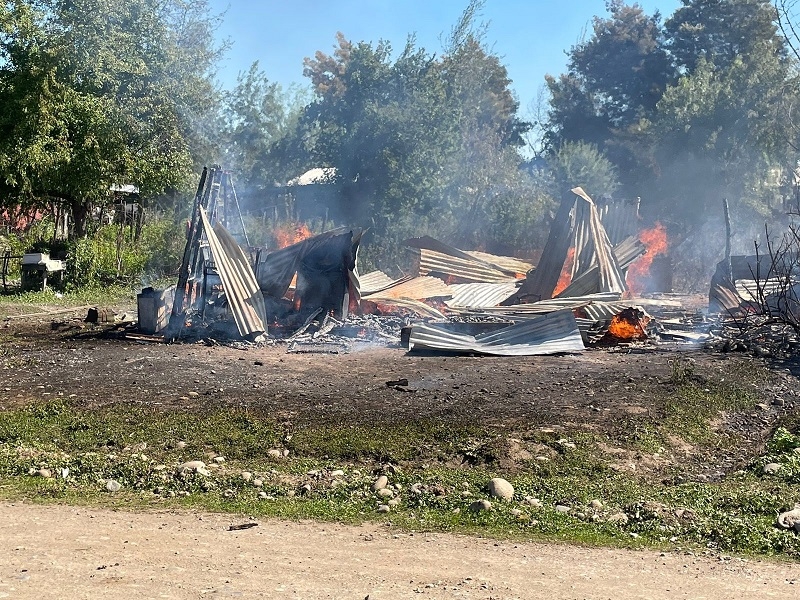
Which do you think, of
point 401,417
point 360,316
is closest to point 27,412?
point 401,417

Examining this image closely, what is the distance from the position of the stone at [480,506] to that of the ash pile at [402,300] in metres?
5.72

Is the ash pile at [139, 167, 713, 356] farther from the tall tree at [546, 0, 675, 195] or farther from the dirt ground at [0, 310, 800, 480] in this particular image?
the tall tree at [546, 0, 675, 195]

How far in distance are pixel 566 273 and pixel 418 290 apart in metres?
3.08

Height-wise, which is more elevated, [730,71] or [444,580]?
[730,71]

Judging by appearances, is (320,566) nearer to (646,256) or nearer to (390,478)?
(390,478)

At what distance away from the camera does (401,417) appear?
24.4 feet

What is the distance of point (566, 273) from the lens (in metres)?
16.8

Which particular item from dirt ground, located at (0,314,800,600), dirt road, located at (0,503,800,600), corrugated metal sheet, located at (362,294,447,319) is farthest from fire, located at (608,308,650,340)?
dirt road, located at (0,503,800,600)

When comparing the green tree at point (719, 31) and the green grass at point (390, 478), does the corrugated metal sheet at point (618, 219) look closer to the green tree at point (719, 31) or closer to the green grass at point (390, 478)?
the green grass at point (390, 478)

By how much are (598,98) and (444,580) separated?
3864 centimetres

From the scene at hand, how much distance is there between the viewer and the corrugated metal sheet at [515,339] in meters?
11.1

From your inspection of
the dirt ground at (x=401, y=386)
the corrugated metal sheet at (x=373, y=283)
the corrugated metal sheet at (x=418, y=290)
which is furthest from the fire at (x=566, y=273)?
the dirt ground at (x=401, y=386)

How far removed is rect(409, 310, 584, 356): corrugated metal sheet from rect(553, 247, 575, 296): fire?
5.28m

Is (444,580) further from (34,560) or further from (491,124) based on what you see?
(491,124)
